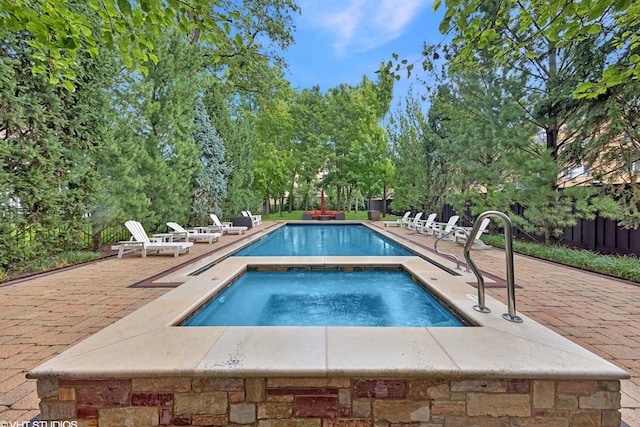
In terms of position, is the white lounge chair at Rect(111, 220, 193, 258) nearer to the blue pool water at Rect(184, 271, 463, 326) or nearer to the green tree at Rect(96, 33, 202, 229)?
the green tree at Rect(96, 33, 202, 229)

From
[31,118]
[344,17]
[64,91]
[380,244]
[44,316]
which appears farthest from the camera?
[344,17]

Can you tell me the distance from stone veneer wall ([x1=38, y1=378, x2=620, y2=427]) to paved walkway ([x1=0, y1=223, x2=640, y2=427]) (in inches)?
10.5

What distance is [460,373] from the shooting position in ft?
6.46

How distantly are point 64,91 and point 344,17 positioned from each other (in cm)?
1001

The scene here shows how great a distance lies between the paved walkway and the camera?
7.70ft

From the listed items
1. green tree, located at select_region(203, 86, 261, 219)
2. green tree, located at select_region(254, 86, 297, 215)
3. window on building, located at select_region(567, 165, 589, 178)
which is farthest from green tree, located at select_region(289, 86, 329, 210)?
window on building, located at select_region(567, 165, 589, 178)

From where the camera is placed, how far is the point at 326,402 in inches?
77.6

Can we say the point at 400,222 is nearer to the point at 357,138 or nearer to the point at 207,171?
the point at 207,171

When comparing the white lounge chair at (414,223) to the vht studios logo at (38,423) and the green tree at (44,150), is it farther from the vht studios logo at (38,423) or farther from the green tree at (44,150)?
the vht studios logo at (38,423)

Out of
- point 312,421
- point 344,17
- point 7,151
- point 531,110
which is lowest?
point 312,421

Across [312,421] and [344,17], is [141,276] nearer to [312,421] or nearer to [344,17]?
[312,421]

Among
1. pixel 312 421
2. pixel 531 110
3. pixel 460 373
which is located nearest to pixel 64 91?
pixel 312 421

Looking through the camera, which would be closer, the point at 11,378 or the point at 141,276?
the point at 11,378

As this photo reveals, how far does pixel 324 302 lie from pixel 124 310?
2.77m
